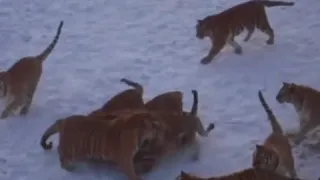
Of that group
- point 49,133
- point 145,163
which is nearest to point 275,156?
point 145,163

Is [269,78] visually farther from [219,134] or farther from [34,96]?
[34,96]

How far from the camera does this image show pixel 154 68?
584 cm

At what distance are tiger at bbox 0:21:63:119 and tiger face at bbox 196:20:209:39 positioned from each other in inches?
61.9

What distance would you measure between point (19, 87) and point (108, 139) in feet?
3.73

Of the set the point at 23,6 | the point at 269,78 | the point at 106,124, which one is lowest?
the point at 23,6

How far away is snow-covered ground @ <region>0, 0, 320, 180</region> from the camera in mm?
4430

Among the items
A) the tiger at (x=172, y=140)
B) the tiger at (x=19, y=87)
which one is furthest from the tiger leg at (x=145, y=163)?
the tiger at (x=19, y=87)

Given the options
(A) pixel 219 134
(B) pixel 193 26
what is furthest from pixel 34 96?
(B) pixel 193 26

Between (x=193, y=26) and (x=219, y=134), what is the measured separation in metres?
2.19

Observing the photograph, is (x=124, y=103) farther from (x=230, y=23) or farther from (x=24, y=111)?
(x=230, y=23)

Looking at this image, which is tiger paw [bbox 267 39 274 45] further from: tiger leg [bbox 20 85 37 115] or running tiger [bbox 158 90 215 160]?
tiger leg [bbox 20 85 37 115]

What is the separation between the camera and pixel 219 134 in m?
4.70

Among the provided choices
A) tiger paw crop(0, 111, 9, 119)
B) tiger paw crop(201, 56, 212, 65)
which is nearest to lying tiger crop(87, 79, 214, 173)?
tiger paw crop(0, 111, 9, 119)

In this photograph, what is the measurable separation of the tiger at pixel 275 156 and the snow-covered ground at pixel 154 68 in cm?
23
